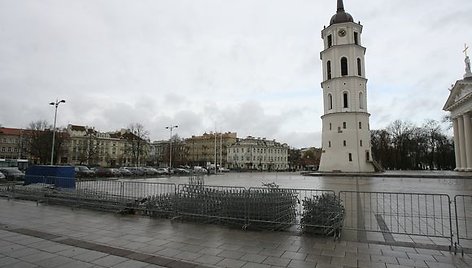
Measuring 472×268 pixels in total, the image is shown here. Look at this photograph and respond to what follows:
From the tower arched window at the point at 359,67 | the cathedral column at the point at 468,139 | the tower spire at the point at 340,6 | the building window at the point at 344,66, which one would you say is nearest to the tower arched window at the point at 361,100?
the tower arched window at the point at 359,67

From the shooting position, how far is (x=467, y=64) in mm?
51344

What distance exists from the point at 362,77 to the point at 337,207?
53.8 meters

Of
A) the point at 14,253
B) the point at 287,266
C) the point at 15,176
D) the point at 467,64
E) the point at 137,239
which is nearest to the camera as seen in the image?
the point at 287,266

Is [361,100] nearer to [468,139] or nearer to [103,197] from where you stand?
[468,139]

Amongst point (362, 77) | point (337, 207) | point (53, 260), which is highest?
point (362, 77)

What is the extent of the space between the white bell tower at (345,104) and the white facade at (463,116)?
43.1 feet

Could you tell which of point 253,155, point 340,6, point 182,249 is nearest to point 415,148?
point 340,6

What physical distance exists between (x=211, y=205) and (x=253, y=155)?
382 ft

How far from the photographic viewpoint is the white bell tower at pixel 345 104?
5397 centimetres

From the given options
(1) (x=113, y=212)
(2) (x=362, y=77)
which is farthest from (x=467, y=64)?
(1) (x=113, y=212)

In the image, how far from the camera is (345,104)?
5575cm

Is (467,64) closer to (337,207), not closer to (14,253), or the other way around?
(337,207)

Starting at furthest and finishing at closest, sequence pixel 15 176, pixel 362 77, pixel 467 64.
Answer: pixel 362 77
pixel 467 64
pixel 15 176

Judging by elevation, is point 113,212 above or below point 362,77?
below
